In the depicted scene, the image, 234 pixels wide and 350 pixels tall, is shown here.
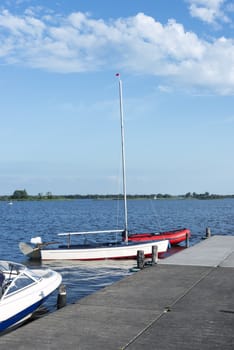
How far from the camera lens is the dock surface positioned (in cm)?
835

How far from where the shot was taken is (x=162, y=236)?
30594 mm

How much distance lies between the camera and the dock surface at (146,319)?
835 cm

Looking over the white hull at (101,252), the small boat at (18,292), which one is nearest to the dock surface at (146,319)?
the small boat at (18,292)

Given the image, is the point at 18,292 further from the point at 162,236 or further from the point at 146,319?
the point at 162,236

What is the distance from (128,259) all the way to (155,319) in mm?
15720

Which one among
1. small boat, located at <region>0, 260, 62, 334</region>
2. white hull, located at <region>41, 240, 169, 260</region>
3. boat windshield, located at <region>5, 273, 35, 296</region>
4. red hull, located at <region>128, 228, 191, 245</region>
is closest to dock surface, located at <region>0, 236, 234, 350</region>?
small boat, located at <region>0, 260, 62, 334</region>

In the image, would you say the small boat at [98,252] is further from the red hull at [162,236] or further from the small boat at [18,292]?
the small boat at [18,292]

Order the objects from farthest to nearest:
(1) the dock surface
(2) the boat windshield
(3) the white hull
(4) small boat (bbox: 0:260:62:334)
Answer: (3) the white hull
(2) the boat windshield
(4) small boat (bbox: 0:260:62:334)
(1) the dock surface

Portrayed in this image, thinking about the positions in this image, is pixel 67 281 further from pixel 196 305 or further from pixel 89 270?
pixel 196 305

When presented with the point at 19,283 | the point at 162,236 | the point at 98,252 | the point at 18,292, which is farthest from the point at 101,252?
the point at 18,292

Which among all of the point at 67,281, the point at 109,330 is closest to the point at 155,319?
the point at 109,330

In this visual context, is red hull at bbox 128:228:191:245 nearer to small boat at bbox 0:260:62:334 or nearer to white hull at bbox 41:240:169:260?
white hull at bbox 41:240:169:260

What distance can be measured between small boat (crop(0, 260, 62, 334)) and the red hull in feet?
55.0

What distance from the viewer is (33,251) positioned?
2667 cm
